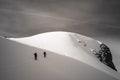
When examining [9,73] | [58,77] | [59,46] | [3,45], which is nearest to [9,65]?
[9,73]

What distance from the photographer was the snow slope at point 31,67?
11656mm

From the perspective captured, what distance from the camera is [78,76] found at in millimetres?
14141

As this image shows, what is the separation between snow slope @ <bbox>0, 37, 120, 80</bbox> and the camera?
11.7m

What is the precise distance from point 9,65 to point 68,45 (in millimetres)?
8891

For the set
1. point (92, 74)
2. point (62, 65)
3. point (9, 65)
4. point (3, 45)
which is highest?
point (3, 45)

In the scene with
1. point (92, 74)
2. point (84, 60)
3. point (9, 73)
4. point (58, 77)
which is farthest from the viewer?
point (84, 60)

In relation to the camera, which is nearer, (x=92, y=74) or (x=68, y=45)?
(x=92, y=74)

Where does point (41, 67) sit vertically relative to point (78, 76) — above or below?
above

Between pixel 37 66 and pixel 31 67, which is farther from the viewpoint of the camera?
pixel 37 66

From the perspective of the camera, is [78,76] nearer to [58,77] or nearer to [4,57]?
[58,77]

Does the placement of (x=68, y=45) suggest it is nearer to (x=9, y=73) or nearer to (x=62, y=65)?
(x=62, y=65)

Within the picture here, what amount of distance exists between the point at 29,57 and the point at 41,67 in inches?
35.3

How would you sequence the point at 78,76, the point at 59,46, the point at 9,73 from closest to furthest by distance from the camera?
the point at 9,73 → the point at 78,76 → the point at 59,46

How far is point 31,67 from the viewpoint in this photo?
12609 millimetres
